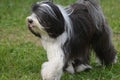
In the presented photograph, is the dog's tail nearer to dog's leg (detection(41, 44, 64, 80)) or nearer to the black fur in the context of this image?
the black fur

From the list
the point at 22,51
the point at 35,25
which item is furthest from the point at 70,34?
the point at 22,51

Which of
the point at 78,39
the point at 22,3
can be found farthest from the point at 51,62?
the point at 22,3

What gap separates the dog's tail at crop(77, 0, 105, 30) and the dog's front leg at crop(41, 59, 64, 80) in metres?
0.94

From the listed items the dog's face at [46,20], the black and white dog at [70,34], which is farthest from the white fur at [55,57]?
the dog's face at [46,20]

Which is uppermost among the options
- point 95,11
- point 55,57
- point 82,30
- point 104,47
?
point 95,11

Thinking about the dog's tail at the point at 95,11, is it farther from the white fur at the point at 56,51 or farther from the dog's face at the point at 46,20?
the dog's face at the point at 46,20

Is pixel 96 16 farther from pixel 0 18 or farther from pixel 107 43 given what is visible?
pixel 0 18

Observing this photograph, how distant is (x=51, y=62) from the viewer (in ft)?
21.3

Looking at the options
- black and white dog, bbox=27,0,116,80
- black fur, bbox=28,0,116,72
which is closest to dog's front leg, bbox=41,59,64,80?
black and white dog, bbox=27,0,116,80

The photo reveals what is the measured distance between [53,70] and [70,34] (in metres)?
0.57

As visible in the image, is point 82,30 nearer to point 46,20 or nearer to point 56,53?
point 56,53

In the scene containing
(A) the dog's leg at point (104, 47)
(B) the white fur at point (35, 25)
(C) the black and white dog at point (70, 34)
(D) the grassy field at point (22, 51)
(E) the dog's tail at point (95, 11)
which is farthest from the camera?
(D) the grassy field at point (22, 51)

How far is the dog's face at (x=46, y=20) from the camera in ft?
20.4

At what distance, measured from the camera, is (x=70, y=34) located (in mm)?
6562
